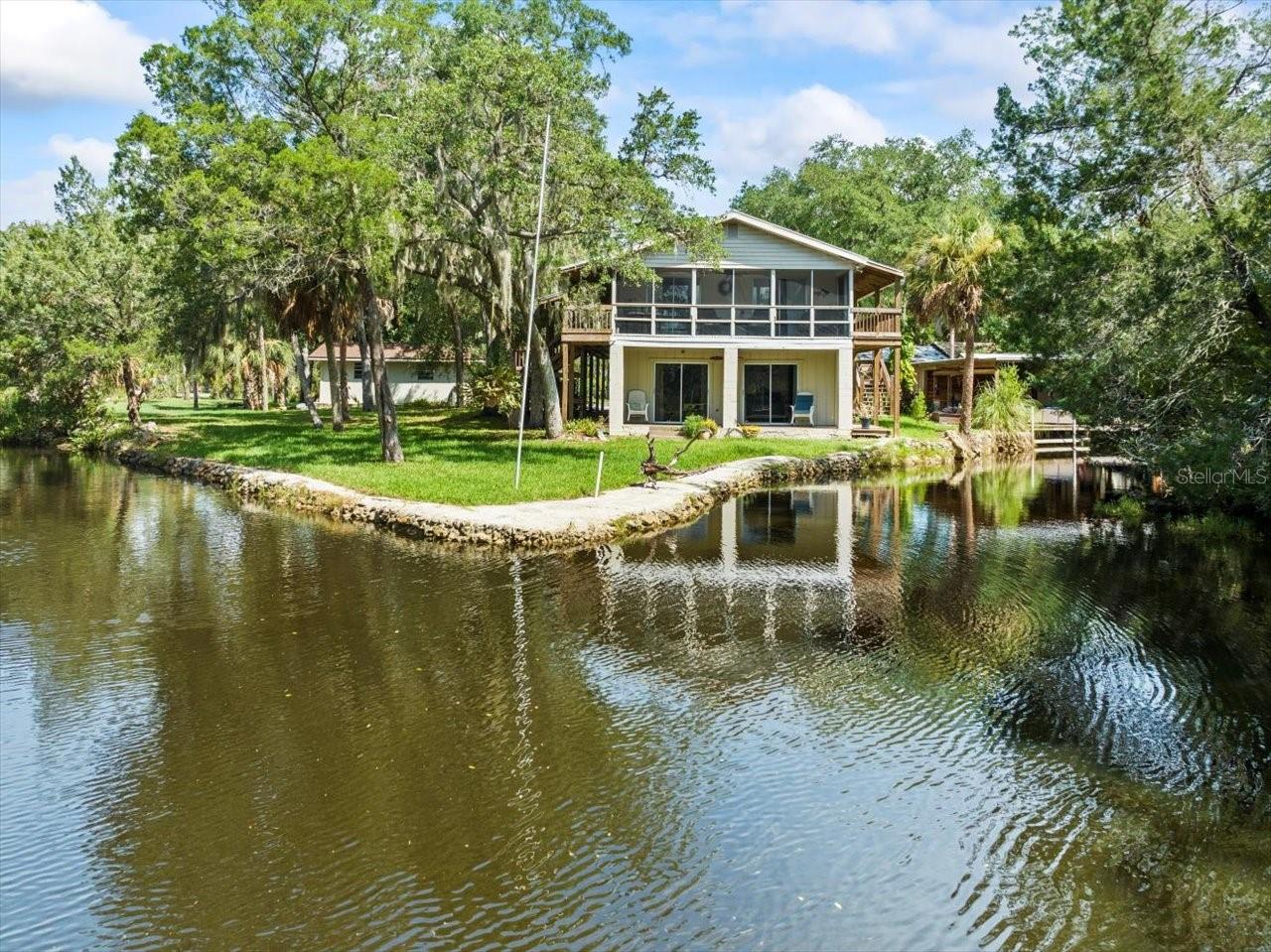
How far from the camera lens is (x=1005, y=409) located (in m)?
34.9

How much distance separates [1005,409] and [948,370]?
9.71 m

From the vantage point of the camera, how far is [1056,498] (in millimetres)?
22562

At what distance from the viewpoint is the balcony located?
98.0 feet

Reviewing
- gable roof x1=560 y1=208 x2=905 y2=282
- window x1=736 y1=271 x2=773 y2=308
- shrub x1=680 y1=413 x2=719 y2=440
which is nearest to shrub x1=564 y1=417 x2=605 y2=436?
shrub x1=680 y1=413 x2=719 y2=440

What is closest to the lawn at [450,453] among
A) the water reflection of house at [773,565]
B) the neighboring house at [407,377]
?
the water reflection of house at [773,565]

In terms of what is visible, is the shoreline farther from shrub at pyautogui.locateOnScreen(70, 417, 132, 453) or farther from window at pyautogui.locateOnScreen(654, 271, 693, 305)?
window at pyautogui.locateOnScreen(654, 271, 693, 305)

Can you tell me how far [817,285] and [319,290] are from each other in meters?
15.8

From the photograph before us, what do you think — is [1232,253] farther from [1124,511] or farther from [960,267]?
[960,267]

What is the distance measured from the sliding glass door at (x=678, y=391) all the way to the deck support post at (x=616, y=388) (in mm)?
1903

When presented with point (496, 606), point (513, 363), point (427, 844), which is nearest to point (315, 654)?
point (496, 606)

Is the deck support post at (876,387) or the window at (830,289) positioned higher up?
the window at (830,289)

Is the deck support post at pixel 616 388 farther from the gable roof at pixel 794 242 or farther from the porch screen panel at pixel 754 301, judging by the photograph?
the porch screen panel at pixel 754 301

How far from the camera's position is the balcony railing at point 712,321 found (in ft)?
98.1

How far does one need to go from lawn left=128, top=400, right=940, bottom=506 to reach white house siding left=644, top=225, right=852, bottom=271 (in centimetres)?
526
